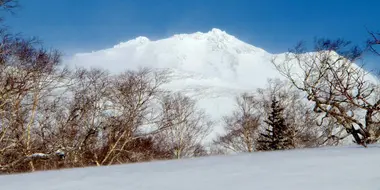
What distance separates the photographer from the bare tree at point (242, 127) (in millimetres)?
24256

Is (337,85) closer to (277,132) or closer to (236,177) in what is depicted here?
(236,177)

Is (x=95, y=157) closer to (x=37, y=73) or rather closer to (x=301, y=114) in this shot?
(x=37, y=73)

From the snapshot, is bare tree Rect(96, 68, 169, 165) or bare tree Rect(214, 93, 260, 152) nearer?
bare tree Rect(96, 68, 169, 165)

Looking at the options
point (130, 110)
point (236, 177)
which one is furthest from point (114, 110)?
point (236, 177)

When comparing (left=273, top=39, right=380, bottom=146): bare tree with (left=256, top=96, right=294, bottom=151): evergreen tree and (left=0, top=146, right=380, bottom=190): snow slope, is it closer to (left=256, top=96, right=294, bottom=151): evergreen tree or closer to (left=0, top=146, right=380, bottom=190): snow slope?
(left=0, top=146, right=380, bottom=190): snow slope

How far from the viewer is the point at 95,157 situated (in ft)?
44.8

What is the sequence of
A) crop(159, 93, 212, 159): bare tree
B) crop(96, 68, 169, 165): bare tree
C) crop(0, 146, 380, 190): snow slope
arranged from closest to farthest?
crop(0, 146, 380, 190): snow slope
crop(96, 68, 169, 165): bare tree
crop(159, 93, 212, 159): bare tree

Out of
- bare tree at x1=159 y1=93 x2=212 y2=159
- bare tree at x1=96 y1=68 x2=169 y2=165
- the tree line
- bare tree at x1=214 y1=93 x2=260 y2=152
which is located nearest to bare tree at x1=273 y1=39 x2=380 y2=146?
the tree line

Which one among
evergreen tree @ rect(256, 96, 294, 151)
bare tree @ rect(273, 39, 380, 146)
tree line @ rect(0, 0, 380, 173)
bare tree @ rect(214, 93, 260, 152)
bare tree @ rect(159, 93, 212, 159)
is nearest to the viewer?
bare tree @ rect(273, 39, 380, 146)

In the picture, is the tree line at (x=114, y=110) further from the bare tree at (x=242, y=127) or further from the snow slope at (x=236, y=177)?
the snow slope at (x=236, y=177)

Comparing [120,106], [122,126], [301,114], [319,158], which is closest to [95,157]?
[122,126]

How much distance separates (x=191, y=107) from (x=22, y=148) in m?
12.6

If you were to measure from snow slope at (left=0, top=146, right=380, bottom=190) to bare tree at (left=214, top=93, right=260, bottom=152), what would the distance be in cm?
2099

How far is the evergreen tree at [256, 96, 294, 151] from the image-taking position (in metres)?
22.3
